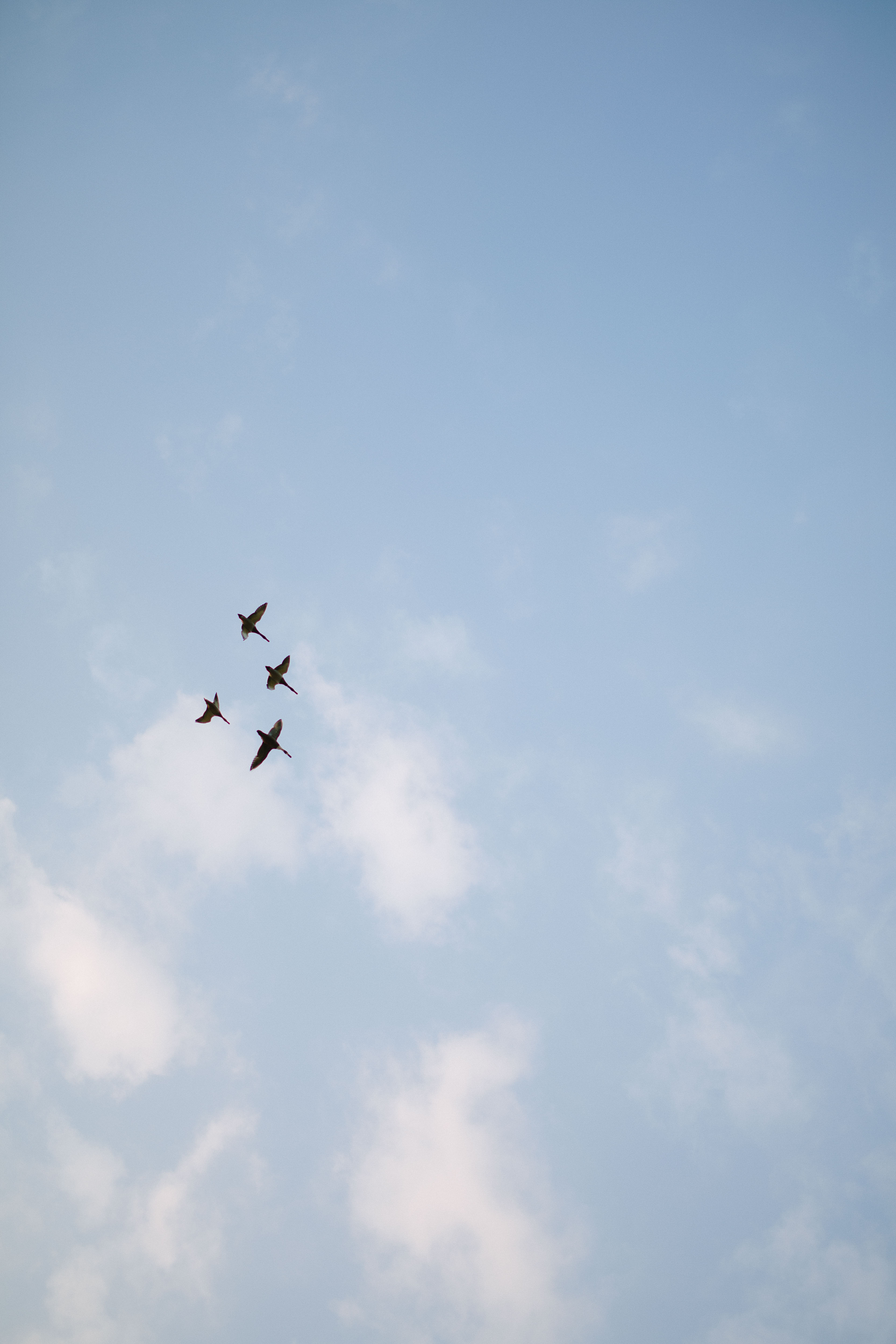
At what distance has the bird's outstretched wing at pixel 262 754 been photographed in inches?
1662

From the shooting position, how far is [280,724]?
43.2m

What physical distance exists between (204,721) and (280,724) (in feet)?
11.6

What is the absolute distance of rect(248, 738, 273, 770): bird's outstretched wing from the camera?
42219 millimetres

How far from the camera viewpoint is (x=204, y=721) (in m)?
41.9

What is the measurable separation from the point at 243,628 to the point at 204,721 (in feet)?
15.3

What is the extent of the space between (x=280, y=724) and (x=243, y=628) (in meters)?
4.86

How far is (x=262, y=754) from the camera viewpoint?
1673 inches

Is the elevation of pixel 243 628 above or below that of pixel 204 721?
above

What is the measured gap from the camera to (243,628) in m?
42.3
